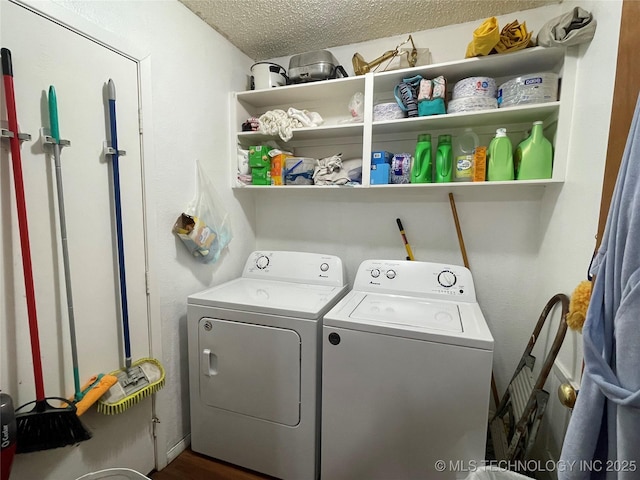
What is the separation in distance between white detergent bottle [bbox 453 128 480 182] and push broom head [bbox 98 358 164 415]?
191 centimetres

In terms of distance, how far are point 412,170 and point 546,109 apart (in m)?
0.69

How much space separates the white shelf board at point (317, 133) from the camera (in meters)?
1.86

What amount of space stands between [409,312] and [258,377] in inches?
33.7

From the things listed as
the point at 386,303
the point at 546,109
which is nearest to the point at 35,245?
the point at 386,303

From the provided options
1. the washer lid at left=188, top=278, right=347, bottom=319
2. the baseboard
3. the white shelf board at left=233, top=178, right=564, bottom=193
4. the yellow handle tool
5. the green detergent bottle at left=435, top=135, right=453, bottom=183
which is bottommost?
the baseboard

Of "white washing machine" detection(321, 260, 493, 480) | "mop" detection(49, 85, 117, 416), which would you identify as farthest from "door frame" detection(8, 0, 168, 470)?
"white washing machine" detection(321, 260, 493, 480)

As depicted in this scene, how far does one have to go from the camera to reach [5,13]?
3.27 feet

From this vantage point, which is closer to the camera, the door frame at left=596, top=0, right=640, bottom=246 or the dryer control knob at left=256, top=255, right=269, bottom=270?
the door frame at left=596, top=0, right=640, bottom=246

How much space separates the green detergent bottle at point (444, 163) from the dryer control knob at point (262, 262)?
4.11ft

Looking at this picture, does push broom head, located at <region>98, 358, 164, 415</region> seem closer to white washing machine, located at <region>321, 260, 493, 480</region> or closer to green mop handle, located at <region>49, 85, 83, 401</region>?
green mop handle, located at <region>49, 85, 83, 401</region>

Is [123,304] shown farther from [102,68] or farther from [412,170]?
[412,170]

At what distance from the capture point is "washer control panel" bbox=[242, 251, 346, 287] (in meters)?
1.98

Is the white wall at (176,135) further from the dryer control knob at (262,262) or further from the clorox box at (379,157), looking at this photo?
the clorox box at (379,157)

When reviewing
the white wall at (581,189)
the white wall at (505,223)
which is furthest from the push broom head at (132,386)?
the white wall at (581,189)
